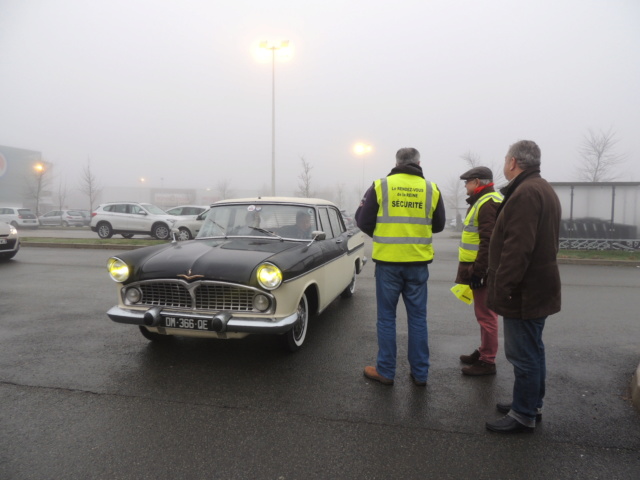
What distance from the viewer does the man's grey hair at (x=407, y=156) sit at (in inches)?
141

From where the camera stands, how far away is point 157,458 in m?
2.51

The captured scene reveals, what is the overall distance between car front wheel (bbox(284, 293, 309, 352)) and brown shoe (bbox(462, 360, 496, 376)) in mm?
1667

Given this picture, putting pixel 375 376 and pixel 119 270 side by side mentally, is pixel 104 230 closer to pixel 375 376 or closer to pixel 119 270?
pixel 119 270

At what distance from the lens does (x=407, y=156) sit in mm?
3582

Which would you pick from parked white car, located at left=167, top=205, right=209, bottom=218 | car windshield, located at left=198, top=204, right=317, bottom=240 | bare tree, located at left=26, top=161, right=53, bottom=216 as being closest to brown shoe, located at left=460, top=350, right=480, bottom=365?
car windshield, located at left=198, top=204, right=317, bottom=240

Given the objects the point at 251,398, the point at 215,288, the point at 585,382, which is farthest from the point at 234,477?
the point at 585,382

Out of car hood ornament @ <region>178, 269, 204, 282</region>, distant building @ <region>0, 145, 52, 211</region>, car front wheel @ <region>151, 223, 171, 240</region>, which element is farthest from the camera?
distant building @ <region>0, 145, 52, 211</region>

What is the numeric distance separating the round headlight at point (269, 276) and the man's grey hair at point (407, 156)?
4.76 feet

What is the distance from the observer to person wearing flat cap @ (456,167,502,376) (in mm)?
3668

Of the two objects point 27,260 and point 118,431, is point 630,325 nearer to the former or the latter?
point 118,431

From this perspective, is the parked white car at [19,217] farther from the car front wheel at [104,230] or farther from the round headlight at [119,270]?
the round headlight at [119,270]

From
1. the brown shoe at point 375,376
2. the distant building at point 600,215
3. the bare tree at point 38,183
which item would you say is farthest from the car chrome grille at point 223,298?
the bare tree at point 38,183

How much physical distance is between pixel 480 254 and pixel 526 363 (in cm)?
110

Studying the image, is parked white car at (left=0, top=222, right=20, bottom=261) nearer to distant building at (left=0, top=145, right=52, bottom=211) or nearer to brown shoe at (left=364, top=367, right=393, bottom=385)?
brown shoe at (left=364, top=367, right=393, bottom=385)
